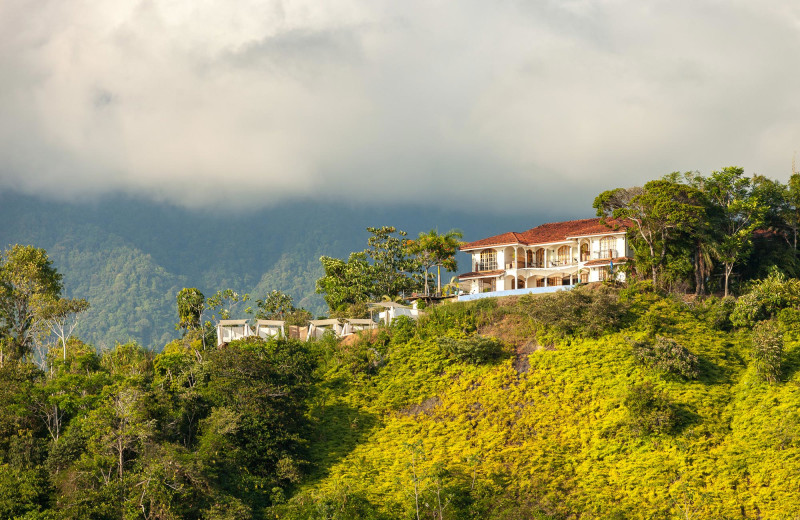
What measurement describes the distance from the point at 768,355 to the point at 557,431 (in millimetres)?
10921

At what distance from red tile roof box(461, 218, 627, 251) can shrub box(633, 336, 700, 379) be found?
1738 centimetres

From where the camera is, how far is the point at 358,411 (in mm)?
44969

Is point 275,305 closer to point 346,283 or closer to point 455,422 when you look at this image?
point 346,283

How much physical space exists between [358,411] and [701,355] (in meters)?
18.1

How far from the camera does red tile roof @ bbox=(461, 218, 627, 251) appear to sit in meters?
Answer: 60.4

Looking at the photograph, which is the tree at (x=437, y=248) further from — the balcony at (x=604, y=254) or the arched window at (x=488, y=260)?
the balcony at (x=604, y=254)

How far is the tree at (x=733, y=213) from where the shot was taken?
52625 mm

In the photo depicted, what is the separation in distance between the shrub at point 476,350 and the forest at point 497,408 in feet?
0.45

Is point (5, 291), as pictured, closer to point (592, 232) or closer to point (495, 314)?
point (495, 314)

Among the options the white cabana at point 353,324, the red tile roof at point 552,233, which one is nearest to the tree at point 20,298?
the white cabana at point 353,324

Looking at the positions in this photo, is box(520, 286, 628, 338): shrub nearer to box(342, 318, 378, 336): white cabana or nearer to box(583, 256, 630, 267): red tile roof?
box(583, 256, 630, 267): red tile roof

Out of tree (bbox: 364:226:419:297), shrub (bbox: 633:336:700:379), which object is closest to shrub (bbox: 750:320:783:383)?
shrub (bbox: 633:336:700:379)

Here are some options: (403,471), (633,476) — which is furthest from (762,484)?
(403,471)

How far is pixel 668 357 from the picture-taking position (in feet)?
138
